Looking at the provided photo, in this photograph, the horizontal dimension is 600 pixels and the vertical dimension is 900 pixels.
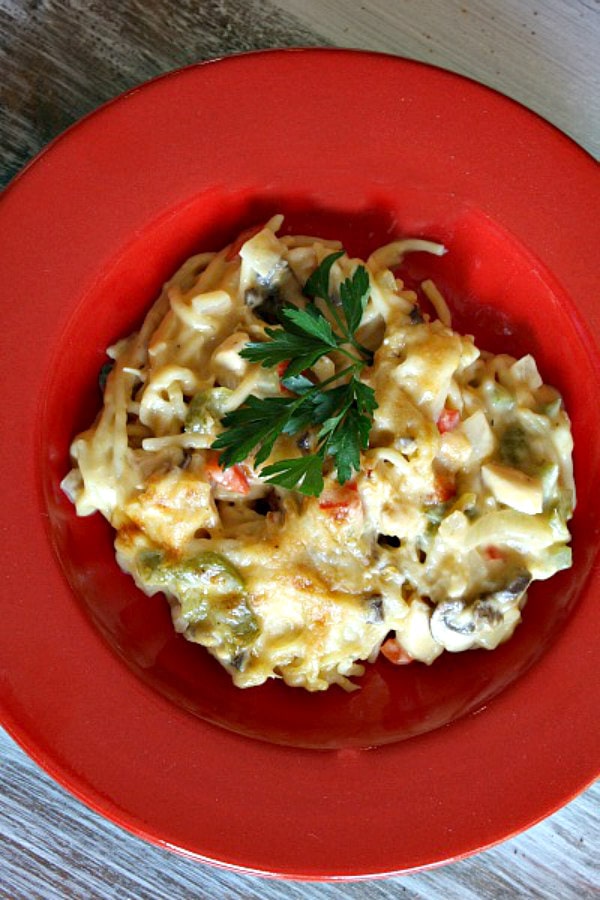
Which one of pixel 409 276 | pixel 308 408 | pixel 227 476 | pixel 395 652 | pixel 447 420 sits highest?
pixel 409 276

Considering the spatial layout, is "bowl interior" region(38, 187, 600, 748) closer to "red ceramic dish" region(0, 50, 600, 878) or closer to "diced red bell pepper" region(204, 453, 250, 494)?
"red ceramic dish" region(0, 50, 600, 878)

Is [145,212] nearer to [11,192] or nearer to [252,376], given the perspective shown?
[11,192]

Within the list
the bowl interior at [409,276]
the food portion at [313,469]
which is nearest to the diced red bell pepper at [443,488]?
the food portion at [313,469]

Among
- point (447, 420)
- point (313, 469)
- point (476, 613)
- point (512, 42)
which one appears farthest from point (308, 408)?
point (512, 42)

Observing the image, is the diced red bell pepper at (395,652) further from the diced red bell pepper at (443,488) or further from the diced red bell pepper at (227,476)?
the diced red bell pepper at (227,476)

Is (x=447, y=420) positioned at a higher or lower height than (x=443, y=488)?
higher

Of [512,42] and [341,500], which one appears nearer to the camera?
[341,500]

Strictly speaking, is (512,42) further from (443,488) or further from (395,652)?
(395,652)
